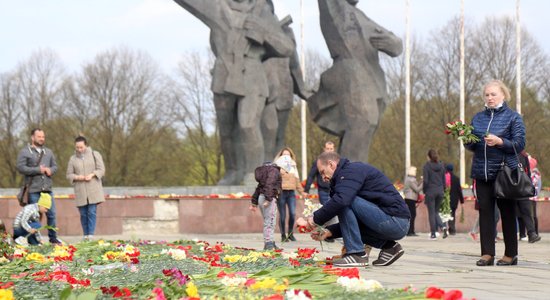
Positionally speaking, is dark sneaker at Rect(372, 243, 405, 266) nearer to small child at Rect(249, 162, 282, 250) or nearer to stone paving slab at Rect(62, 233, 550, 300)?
stone paving slab at Rect(62, 233, 550, 300)

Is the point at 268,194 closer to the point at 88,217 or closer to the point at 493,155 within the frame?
the point at 88,217

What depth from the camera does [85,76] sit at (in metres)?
51.8

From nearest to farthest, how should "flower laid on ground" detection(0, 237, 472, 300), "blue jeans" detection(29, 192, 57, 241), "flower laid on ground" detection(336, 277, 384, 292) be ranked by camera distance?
"flower laid on ground" detection(0, 237, 472, 300) → "flower laid on ground" detection(336, 277, 384, 292) → "blue jeans" detection(29, 192, 57, 241)

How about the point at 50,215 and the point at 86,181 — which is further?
the point at 86,181

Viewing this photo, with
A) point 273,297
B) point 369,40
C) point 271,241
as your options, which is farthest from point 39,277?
point 369,40

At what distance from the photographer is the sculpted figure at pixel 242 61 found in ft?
78.6

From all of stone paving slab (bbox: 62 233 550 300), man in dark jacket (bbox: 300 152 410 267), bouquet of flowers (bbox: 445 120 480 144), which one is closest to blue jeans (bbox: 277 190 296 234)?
stone paving slab (bbox: 62 233 550 300)

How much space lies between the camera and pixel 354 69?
25797 mm

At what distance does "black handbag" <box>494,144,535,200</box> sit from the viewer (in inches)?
381

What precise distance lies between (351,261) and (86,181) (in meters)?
7.23

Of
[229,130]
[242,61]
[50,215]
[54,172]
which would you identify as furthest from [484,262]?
[229,130]

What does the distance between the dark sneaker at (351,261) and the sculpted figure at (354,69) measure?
16824mm

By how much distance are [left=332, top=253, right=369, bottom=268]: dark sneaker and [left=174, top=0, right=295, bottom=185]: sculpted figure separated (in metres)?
15.2

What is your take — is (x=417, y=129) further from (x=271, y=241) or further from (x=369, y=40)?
(x=271, y=241)
